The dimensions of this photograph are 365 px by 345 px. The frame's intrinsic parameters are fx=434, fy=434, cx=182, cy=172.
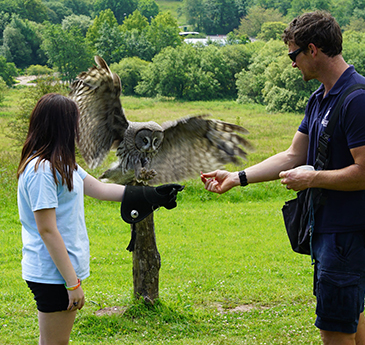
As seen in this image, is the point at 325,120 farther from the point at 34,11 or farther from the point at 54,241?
the point at 34,11

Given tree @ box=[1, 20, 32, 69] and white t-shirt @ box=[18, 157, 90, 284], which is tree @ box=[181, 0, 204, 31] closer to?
tree @ box=[1, 20, 32, 69]

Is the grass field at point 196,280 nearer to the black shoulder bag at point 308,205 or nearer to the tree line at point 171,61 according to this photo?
the black shoulder bag at point 308,205

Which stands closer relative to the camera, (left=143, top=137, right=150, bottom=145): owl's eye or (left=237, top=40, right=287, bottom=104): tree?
(left=143, top=137, right=150, bottom=145): owl's eye

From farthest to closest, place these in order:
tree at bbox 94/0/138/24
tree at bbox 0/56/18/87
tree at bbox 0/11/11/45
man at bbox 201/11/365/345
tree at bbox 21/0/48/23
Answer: tree at bbox 94/0/138/24
tree at bbox 21/0/48/23
tree at bbox 0/11/11/45
tree at bbox 0/56/18/87
man at bbox 201/11/365/345

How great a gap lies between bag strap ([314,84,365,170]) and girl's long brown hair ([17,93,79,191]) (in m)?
1.41

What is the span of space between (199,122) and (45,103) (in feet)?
6.11

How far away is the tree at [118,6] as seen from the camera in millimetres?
111250

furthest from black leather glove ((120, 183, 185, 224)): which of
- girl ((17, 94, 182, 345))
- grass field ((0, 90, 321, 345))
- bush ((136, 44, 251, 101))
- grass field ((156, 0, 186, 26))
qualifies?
grass field ((156, 0, 186, 26))

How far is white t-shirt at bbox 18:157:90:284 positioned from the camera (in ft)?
7.07

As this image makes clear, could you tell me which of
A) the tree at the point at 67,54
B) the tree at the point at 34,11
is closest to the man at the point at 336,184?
the tree at the point at 67,54

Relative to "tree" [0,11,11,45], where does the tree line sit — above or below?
below

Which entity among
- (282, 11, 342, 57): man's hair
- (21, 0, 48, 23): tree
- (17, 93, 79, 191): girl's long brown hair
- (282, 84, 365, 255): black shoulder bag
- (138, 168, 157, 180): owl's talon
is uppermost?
(21, 0, 48, 23): tree

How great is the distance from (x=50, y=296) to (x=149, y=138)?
2.06 m

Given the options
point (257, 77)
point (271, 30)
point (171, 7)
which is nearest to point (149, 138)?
point (257, 77)
